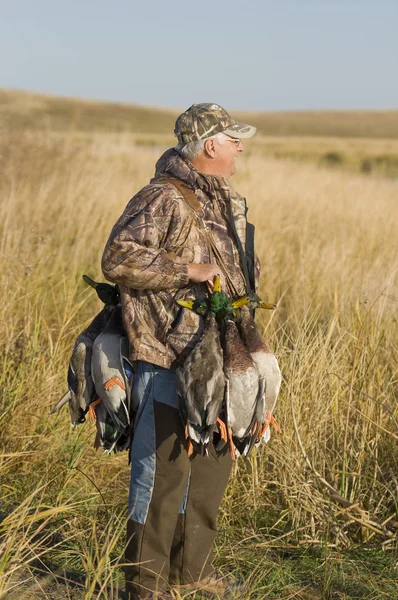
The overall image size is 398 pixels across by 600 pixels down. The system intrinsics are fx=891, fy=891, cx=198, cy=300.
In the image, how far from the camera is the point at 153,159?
1630cm

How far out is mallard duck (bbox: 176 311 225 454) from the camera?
2.82 metres

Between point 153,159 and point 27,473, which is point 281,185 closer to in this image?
point 153,159

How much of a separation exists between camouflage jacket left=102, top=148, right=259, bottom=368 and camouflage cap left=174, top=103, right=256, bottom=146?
10cm

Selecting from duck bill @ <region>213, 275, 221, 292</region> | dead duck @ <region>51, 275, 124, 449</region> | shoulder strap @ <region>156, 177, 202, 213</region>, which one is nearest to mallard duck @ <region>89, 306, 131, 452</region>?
dead duck @ <region>51, 275, 124, 449</region>

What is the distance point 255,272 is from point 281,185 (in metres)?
9.96

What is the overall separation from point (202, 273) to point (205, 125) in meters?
0.53

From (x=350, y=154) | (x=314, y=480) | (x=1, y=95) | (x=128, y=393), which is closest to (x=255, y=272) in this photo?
(x=128, y=393)

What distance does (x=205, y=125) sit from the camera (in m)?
3.09

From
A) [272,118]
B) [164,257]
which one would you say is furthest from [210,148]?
[272,118]

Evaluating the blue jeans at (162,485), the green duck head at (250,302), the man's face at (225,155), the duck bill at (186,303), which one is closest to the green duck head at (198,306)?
the duck bill at (186,303)

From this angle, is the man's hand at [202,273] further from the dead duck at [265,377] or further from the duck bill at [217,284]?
the dead duck at [265,377]

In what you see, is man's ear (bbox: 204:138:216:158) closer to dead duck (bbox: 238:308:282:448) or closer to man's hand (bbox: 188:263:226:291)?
man's hand (bbox: 188:263:226:291)

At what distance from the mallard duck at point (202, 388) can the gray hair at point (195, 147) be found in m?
0.67

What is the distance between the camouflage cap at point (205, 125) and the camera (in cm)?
309
